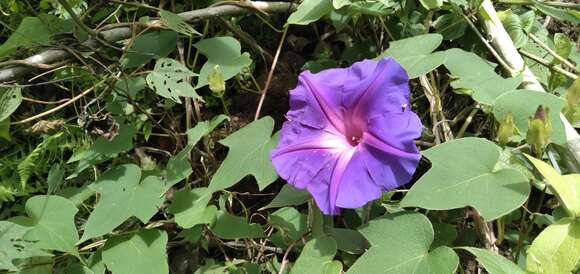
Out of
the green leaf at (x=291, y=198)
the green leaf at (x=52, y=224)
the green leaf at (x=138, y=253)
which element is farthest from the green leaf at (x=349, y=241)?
the green leaf at (x=52, y=224)

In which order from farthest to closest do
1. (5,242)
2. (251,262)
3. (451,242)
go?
1. (251,262)
2. (451,242)
3. (5,242)

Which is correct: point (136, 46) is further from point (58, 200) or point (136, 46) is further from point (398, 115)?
point (398, 115)

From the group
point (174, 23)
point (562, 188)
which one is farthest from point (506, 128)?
point (174, 23)

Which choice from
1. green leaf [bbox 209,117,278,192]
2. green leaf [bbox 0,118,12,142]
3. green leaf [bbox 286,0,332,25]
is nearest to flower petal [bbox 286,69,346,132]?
green leaf [bbox 209,117,278,192]

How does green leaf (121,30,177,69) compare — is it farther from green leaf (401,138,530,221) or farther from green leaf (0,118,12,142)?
green leaf (401,138,530,221)

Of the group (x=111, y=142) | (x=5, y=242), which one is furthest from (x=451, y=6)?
(x=5, y=242)

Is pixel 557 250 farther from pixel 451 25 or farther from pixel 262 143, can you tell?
pixel 451 25
